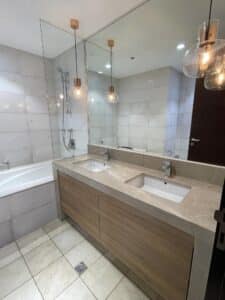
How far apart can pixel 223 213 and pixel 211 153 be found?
84cm

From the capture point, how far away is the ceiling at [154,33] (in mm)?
1229

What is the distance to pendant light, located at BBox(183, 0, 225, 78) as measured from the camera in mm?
1035

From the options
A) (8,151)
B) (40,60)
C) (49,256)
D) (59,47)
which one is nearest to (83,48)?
(59,47)

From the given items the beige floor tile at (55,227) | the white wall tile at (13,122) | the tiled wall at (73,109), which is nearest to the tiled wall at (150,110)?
the tiled wall at (73,109)

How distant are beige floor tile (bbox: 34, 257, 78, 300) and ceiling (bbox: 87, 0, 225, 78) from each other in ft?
6.89

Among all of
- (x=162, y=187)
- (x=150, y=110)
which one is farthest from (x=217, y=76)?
(x=162, y=187)

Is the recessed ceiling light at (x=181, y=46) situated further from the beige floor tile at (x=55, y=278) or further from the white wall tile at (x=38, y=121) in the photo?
the white wall tile at (x=38, y=121)

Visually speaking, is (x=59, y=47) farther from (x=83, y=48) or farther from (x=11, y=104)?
(x=11, y=104)

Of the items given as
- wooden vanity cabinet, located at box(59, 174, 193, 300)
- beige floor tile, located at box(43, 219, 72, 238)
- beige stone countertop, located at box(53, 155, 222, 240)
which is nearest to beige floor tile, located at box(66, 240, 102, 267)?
wooden vanity cabinet, located at box(59, 174, 193, 300)

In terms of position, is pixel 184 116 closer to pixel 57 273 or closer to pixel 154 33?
pixel 154 33

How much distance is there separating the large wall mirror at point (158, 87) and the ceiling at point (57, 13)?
A: 0.40 feet

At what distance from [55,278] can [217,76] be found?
7.02 ft

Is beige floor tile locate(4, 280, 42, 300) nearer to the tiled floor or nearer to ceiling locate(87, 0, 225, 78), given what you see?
the tiled floor

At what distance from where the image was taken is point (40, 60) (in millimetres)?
2588
